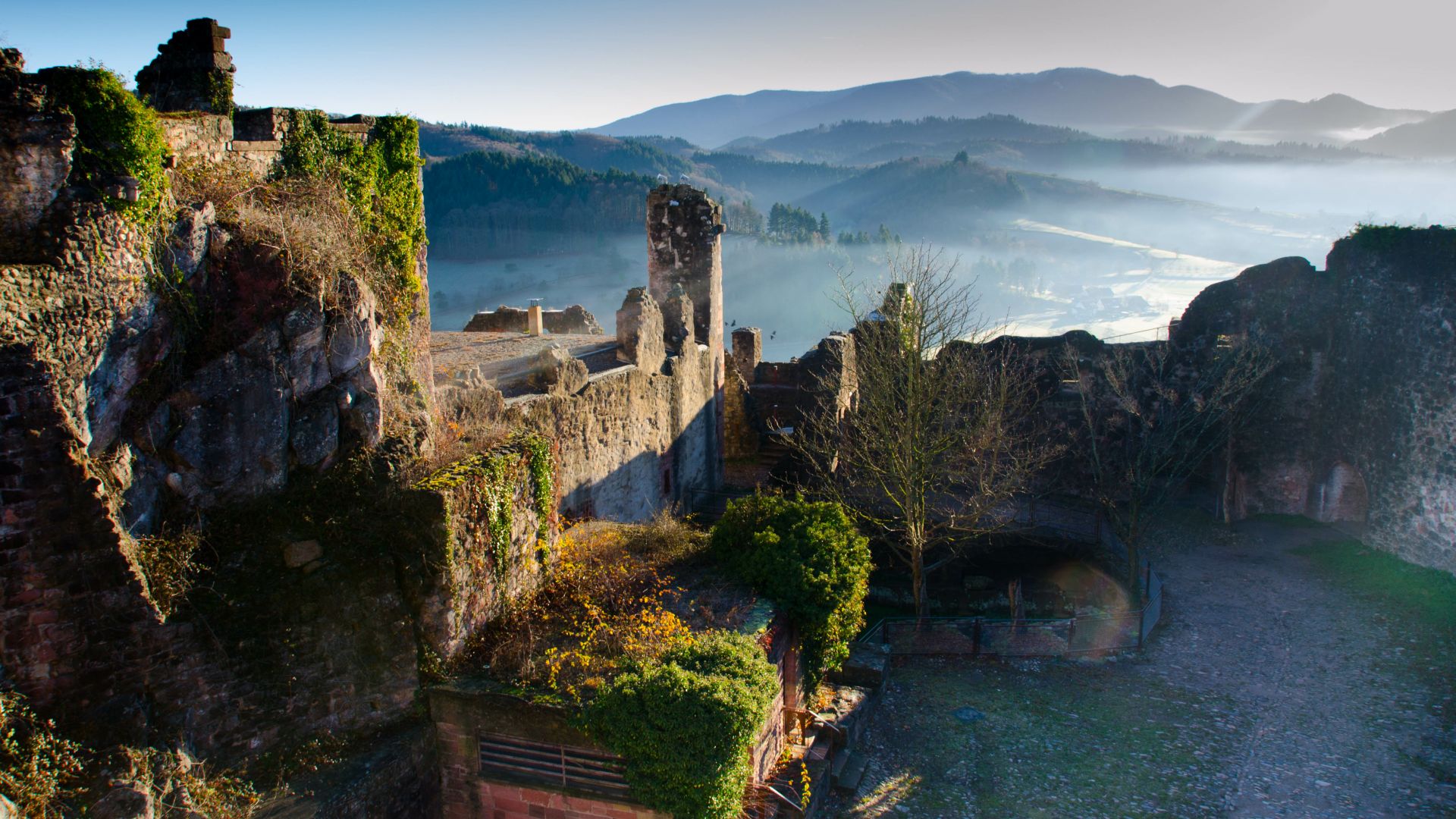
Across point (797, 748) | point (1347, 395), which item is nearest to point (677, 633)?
point (797, 748)

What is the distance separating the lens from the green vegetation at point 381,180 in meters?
9.73

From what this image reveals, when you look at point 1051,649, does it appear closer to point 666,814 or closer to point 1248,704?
point 1248,704

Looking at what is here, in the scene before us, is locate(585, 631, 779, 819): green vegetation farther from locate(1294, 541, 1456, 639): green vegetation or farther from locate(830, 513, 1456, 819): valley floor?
locate(1294, 541, 1456, 639): green vegetation

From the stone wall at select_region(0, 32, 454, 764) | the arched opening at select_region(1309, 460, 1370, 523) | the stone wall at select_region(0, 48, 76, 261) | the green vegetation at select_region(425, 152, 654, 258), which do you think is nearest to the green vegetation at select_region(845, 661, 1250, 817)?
the stone wall at select_region(0, 32, 454, 764)

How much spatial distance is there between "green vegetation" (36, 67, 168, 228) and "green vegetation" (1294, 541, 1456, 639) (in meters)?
19.4

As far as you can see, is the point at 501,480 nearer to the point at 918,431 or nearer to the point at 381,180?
the point at 381,180

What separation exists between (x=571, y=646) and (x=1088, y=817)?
663cm

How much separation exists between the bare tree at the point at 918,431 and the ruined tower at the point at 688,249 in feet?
10.8

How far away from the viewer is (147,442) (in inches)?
311

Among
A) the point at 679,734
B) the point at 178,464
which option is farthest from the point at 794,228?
the point at 178,464

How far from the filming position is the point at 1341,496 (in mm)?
21062

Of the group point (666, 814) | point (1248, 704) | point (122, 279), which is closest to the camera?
point (122, 279)

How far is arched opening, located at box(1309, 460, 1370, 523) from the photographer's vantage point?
2070 cm

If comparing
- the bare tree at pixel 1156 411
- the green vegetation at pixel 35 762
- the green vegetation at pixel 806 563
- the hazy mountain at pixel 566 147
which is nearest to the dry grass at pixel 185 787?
the green vegetation at pixel 35 762
